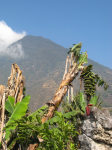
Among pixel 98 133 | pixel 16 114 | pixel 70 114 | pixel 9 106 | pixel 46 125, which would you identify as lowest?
pixel 98 133

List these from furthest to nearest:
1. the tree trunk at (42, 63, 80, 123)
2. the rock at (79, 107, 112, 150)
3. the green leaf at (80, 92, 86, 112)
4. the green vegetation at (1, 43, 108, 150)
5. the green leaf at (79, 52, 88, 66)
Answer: the green leaf at (79, 52, 88, 66) < the tree trunk at (42, 63, 80, 123) < the green leaf at (80, 92, 86, 112) < the rock at (79, 107, 112, 150) < the green vegetation at (1, 43, 108, 150)

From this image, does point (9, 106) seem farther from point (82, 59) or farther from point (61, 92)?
point (82, 59)

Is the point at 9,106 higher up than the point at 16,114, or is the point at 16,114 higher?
the point at 9,106

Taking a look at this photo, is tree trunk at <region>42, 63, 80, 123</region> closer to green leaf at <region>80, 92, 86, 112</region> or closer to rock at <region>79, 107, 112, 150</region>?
green leaf at <region>80, 92, 86, 112</region>

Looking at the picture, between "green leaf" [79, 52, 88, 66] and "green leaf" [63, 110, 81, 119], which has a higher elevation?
"green leaf" [79, 52, 88, 66]

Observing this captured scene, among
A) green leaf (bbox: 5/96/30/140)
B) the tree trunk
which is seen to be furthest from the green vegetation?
the tree trunk

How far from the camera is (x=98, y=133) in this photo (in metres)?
7.13

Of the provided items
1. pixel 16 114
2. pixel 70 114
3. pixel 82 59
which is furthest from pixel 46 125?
pixel 82 59

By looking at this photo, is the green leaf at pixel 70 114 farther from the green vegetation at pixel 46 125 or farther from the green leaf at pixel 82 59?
the green leaf at pixel 82 59

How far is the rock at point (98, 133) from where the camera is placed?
6998 millimetres

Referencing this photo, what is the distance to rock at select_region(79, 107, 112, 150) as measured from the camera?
23.0 feet

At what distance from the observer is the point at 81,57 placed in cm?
1267

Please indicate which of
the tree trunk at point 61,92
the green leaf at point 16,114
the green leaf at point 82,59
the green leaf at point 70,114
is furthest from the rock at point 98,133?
the green leaf at point 82,59

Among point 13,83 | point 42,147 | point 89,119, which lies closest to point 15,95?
point 13,83
